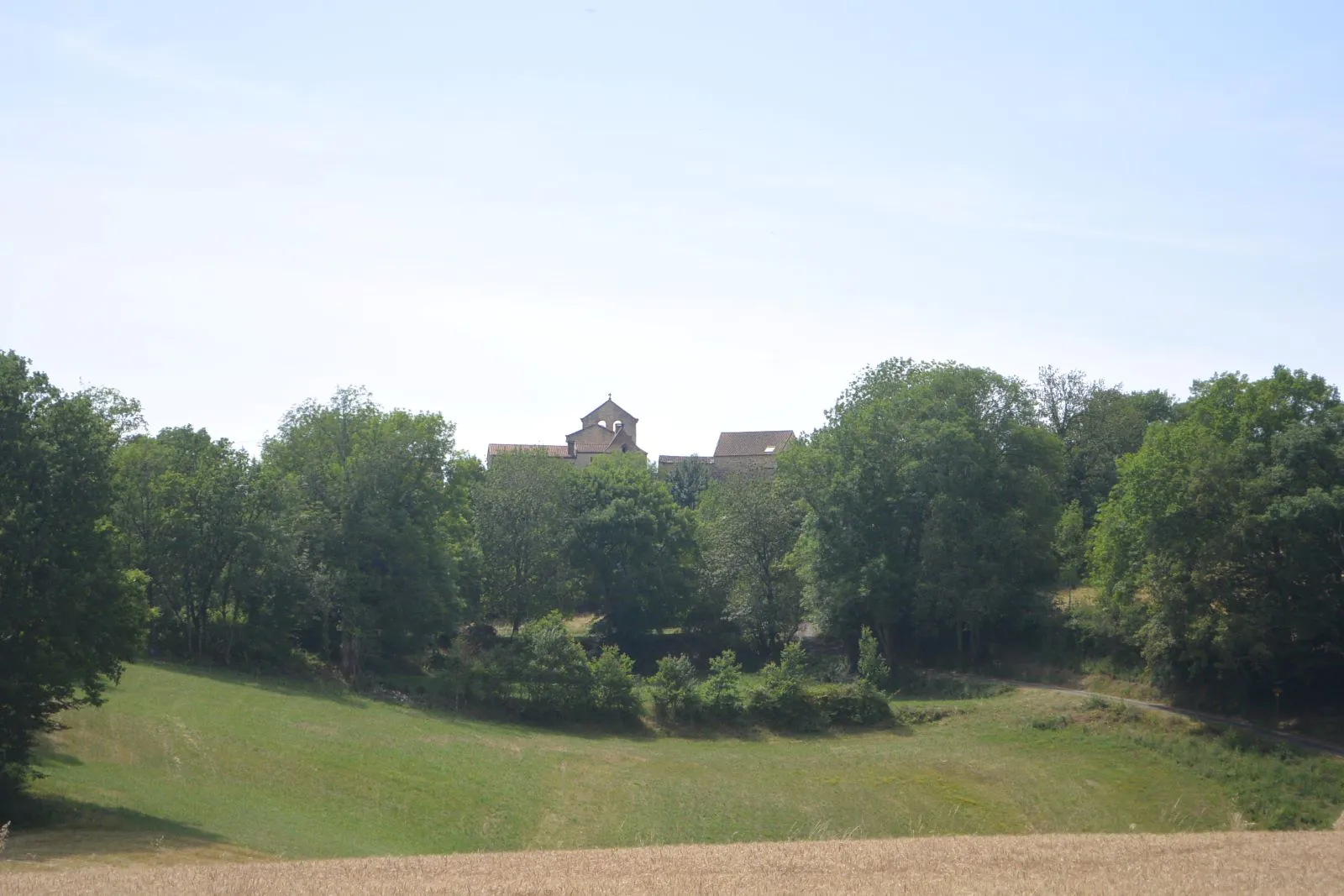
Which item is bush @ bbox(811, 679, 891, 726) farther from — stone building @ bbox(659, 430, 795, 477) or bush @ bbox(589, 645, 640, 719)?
stone building @ bbox(659, 430, 795, 477)

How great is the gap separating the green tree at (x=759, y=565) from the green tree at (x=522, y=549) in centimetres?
1007

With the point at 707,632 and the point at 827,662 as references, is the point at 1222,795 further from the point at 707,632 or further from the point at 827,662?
the point at 707,632

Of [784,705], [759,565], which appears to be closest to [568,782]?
[784,705]

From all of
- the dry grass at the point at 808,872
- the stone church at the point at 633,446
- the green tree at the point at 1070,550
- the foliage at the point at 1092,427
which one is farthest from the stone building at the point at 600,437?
the dry grass at the point at 808,872

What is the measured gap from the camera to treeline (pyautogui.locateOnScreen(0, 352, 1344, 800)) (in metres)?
28.7

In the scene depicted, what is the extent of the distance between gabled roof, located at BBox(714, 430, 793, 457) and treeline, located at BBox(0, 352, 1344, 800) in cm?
4385

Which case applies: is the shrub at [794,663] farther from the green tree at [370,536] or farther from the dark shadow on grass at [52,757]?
the dark shadow on grass at [52,757]

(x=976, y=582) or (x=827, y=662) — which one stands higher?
(x=976, y=582)

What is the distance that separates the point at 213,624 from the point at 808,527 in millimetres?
32036

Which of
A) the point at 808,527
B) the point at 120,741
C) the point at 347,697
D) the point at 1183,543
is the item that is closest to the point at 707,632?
the point at 808,527

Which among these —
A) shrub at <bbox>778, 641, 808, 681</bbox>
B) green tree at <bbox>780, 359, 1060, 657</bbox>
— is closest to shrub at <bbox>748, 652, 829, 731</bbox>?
shrub at <bbox>778, 641, 808, 681</bbox>

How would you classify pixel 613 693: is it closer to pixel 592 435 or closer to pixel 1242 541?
pixel 1242 541

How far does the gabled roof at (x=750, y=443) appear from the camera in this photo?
128 m

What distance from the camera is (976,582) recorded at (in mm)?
56094
